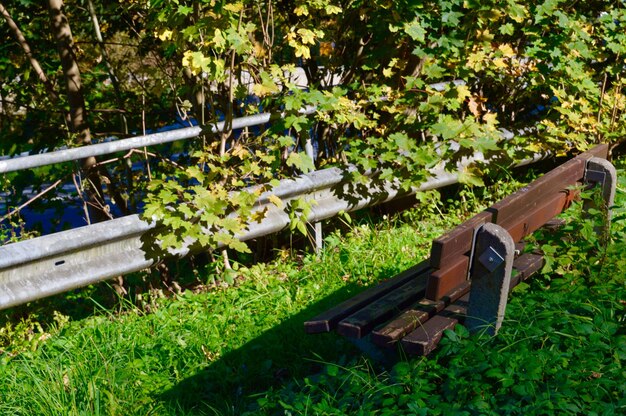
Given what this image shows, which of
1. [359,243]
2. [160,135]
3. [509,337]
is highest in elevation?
[160,135]

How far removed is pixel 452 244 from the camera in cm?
368

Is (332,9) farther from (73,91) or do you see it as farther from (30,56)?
(30,56)

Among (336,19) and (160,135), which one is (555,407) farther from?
(336,19)

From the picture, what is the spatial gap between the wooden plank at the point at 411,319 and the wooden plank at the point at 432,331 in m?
0.03

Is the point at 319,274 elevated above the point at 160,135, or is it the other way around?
the point at 160,135

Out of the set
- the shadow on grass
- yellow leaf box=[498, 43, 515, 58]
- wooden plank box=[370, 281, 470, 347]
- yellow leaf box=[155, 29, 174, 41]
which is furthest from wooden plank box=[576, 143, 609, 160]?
yellow leaf box=[155, 29, 174, 41]

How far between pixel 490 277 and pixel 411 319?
16.4 inches

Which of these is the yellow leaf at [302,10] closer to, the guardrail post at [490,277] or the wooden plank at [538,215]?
the wooden plank at [538,215]

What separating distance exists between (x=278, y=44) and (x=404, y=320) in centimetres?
358

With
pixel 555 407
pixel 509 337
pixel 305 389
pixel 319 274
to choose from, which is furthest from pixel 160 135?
pixel 555 407

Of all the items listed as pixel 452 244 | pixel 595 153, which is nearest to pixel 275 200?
pixel 595 153

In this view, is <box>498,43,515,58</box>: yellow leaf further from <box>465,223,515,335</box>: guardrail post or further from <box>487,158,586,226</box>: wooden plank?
<box>465,223,515,335</box>: guardrail post

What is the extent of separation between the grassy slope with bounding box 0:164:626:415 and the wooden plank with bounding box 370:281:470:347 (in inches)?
6.6

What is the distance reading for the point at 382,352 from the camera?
4.28 m
